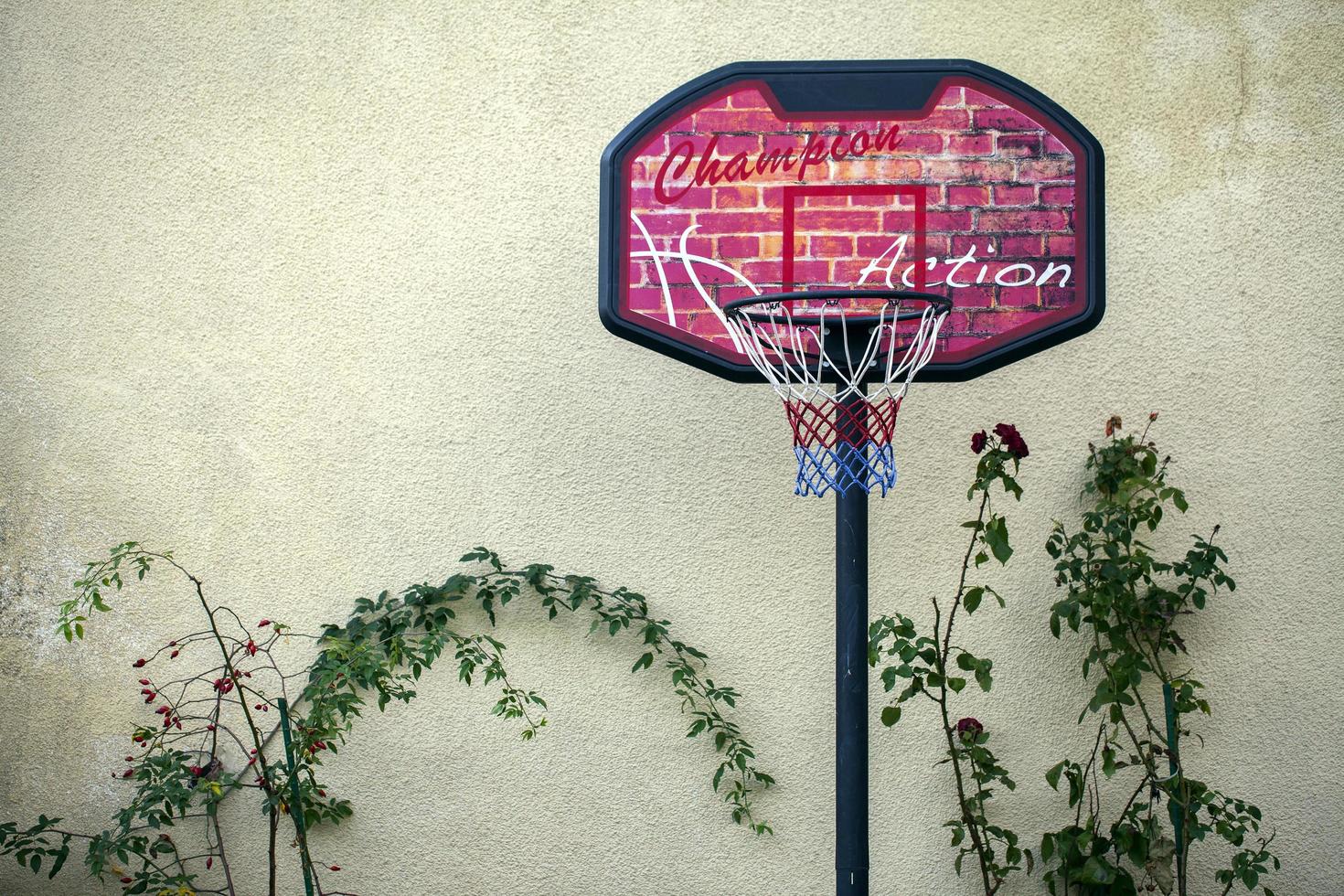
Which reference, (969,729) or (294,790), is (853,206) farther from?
(294,790)

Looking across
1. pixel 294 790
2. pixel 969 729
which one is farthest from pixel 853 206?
pixel 294 790

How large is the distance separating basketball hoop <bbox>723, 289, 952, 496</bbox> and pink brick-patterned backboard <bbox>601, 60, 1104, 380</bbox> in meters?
0.08

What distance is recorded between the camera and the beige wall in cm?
323

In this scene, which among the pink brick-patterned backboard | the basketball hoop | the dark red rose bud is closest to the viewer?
the basketball hoop

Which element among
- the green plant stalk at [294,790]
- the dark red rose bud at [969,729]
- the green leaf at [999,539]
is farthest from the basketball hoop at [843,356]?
the green plant stalk at [294,790]

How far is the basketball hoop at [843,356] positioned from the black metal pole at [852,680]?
0.12 feet

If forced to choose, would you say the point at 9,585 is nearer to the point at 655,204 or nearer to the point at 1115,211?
the point at 655,204

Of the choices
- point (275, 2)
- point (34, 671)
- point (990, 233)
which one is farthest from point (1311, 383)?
point (34, 671)

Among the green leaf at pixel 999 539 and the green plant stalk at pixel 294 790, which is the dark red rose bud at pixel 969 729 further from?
the green plant stalk at pixel 294 790

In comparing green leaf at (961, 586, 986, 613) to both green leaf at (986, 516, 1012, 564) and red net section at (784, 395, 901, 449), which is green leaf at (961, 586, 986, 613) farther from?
red net section at (784, 395, 901, 449)

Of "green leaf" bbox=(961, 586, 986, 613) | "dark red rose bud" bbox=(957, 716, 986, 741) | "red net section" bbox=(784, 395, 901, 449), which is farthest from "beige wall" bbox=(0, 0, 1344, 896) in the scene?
"red net section" bbox=(784, 395, 901, 449)

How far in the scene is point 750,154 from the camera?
273 cm

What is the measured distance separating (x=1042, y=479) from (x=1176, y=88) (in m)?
1.29

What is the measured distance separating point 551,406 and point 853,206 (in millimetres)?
1154
